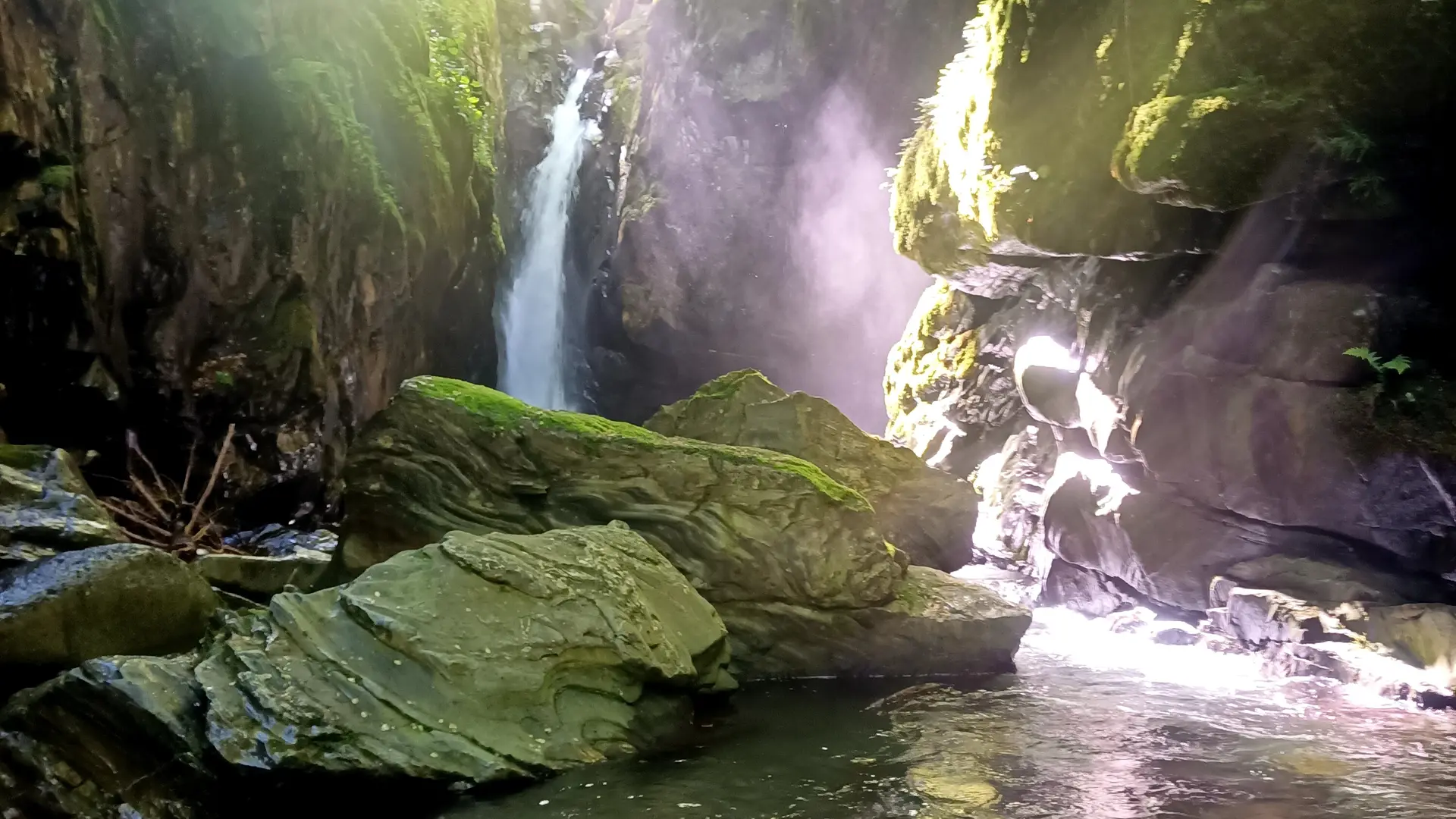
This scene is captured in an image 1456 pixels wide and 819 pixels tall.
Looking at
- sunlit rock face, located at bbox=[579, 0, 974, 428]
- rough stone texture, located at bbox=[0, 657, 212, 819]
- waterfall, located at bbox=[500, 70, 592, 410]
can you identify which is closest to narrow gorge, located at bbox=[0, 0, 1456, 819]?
rough stone texture, located at bbox=[0, 657, 212, 819]

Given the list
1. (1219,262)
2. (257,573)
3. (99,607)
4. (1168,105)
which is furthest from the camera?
(1219,262)

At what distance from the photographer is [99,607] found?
5.77 m

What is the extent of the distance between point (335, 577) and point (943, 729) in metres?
6.09

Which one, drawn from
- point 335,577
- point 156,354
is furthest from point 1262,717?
point 156,354

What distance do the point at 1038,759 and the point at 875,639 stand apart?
3.14 m

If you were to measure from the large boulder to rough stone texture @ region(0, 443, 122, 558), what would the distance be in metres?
2.30

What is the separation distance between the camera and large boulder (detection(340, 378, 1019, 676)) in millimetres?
8930

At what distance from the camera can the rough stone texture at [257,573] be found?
8586 millimetres

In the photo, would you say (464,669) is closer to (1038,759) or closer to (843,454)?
(1038,759)

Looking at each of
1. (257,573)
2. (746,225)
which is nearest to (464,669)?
(257,573)

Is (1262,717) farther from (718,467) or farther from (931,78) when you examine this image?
(931,78)

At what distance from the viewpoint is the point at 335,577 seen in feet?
29.8

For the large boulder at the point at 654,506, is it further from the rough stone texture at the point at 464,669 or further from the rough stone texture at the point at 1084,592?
the rough stone texture at the point at 1084,592

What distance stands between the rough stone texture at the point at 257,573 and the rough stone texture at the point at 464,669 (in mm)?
2951
